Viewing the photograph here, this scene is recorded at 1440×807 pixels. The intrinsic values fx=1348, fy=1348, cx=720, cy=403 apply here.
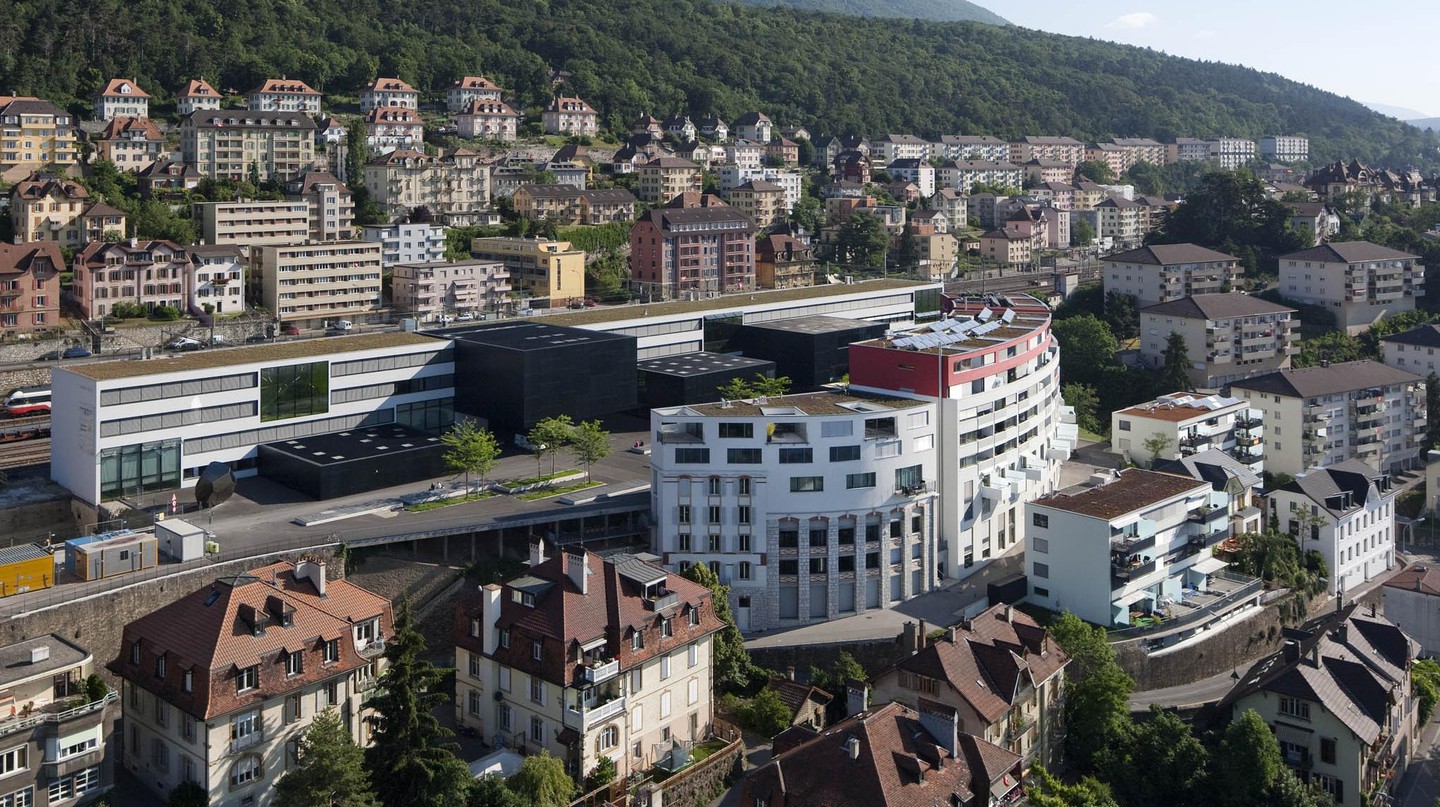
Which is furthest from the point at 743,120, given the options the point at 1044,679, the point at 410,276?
the point at 1044,679

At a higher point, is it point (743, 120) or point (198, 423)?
point (743, 120)

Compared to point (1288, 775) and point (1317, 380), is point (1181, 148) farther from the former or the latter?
point (1288, 775)

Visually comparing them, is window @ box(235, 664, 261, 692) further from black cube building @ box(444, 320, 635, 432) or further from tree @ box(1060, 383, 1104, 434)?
tree @ box(1060, 383, 1104, 434)

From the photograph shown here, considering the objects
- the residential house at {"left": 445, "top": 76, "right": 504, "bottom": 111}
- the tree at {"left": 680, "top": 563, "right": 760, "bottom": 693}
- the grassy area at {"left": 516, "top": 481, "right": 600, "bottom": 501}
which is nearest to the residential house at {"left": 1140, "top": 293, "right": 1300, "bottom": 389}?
the grassy area at {"left": 516, "top": 481, "right": 600, "bottom": 501}

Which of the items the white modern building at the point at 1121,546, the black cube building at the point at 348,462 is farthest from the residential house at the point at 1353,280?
the black cube building at the point at 348,462

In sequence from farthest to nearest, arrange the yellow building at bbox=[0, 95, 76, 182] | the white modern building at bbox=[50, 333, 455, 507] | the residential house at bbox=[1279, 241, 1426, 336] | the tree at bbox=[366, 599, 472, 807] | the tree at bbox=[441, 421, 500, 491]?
the residential house at bbox=[1279, 241, 1426, 336]
the yellow building at bbox=[0, 95, 76, 182]
the tree at bbox=[441, 421, 500, 491]
the white modern building at bbox=[50, 333, 455, 507]
the tree at bbox=[366, 599, 472, 807]

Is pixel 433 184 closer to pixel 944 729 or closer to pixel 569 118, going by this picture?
pixel 569 118

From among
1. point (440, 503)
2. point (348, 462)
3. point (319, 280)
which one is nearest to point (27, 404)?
point (348, 462)
